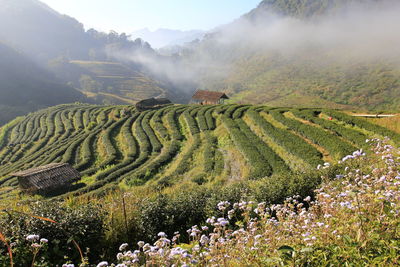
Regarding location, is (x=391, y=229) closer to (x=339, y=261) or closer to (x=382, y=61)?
(x=339, y=261)

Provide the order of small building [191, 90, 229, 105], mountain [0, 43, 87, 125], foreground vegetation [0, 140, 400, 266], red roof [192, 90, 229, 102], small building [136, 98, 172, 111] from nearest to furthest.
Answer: foreground vegetation [0, 140, 400, 266]
small building [136, 98, 172, 111]
small building [191, 90, 229, 105]
red roof [192, 90, 229, 102]
mountain [0, 43, 87, 125]

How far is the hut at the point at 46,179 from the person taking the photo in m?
26.3

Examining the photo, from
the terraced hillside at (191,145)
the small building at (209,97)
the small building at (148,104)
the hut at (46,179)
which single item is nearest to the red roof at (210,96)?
the small building at (209,97)

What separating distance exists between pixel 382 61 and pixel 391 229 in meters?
217

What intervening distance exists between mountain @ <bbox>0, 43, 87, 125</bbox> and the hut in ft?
373

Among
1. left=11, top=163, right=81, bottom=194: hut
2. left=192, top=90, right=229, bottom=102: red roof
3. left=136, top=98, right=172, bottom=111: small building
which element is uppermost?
left=192, top=90, right=229, bottom=102: red roof

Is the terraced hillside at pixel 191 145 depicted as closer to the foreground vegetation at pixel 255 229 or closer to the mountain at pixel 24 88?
the foreground vegetation at pixel 255 229

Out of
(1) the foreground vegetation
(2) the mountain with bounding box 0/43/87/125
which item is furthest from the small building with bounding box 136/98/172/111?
(2) the mountain with bounding box 0/43/87/125

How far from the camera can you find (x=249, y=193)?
1010cm

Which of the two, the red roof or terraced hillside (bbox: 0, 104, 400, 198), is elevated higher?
the red roof

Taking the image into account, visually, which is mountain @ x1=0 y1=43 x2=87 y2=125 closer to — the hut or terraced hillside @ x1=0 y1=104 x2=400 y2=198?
terraced hillside @ x1=0 y1=104 x2=400 y2=198

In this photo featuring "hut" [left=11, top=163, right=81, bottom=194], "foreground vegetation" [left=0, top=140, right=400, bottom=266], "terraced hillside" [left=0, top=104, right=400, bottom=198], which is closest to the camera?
"foreground vegetation" [left=0, top=140, right=400, bottom=266]

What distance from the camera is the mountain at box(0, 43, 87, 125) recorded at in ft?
444

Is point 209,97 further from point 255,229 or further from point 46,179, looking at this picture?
point 255,229
